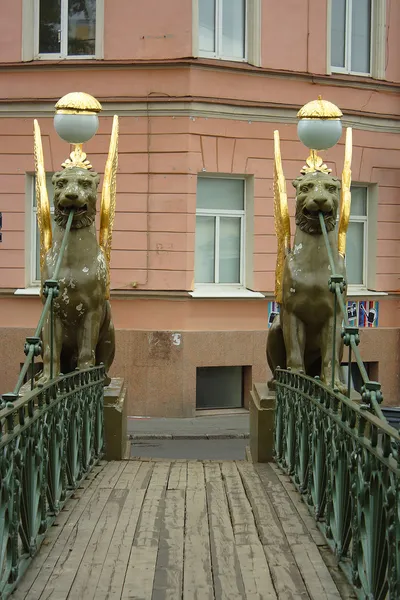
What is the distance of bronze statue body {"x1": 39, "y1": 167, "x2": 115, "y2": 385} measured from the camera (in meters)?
8.97

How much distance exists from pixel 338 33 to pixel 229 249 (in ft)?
13.2

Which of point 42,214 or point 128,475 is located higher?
point 42,214

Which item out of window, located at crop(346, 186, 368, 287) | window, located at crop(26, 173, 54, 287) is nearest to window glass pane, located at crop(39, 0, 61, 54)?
window, located at crop(26, 173, 54, 287)

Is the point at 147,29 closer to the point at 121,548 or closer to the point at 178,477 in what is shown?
the point at 178,477

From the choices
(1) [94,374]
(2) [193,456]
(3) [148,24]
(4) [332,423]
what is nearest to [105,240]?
(1) [94,374]

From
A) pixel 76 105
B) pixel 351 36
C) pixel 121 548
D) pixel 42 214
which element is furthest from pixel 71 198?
pixel 351 36

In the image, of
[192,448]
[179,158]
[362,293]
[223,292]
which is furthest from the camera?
[362,293]

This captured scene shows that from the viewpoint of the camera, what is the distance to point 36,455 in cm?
531

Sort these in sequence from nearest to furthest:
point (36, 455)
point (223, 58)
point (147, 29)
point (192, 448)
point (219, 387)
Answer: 1. point (36, 455)
2. point (192, 448)
3. point (147, 29)
4. point (223, 58)
5. point (219, 387)

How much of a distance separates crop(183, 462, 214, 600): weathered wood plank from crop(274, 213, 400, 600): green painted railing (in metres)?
0.65

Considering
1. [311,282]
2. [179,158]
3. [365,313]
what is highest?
[179,158]

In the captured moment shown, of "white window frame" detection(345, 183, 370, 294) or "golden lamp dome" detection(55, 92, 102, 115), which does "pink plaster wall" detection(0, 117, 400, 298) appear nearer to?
"white window frame" detection(345, 183, 370, 294)

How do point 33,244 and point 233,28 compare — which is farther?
point 233,28

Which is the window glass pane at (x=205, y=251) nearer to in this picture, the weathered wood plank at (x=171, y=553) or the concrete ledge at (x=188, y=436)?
the concrete ledge at (x=188, y=436)
